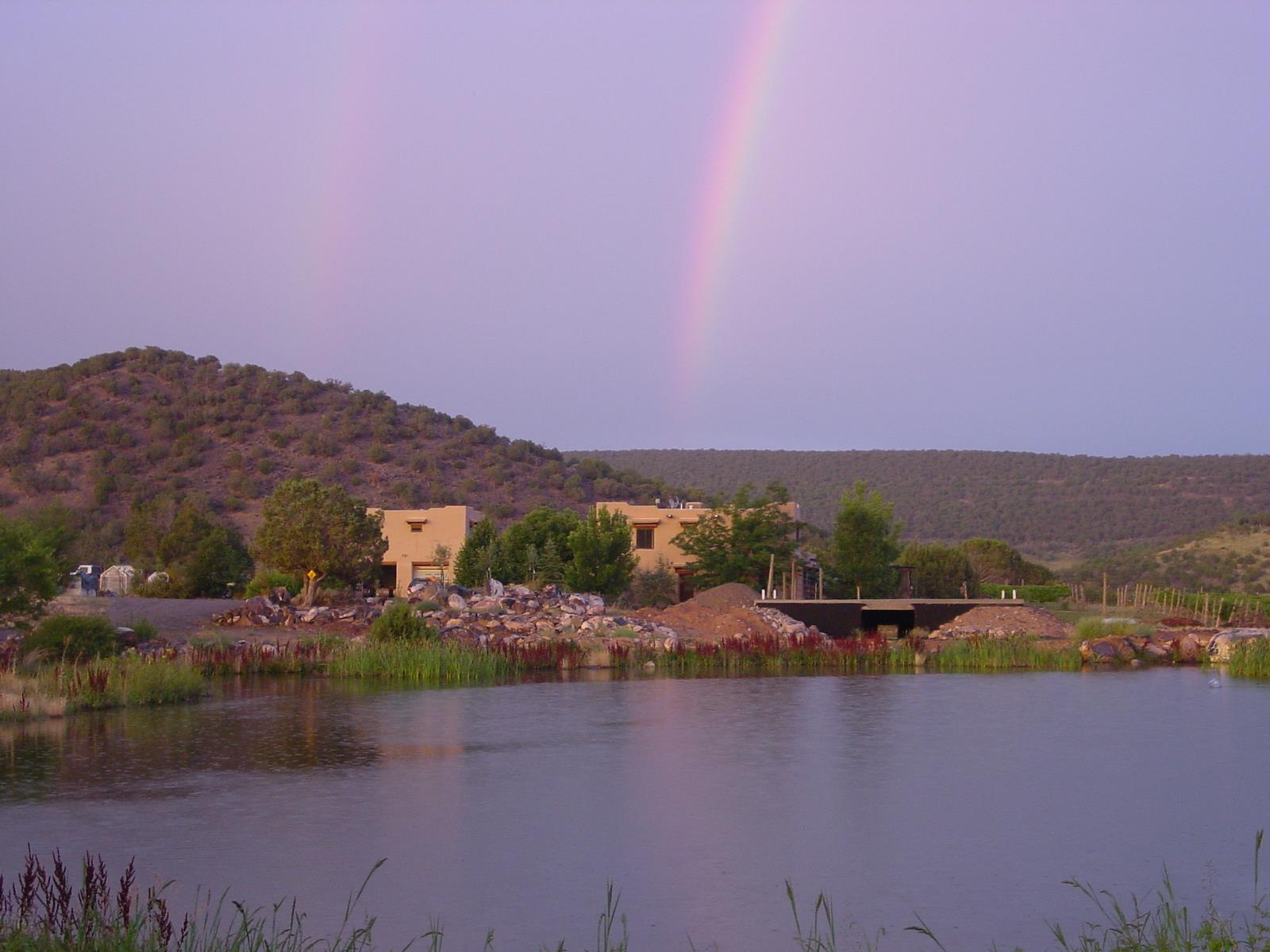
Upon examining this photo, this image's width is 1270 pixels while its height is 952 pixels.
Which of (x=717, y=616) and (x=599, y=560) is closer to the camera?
(x=717, y=616)

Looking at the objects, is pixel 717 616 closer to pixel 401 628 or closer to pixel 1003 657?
pixel 1003 657

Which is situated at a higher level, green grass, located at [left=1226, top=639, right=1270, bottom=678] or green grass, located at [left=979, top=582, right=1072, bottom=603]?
green grass, located at [left=979, top=582, right=1072, bottom=603]

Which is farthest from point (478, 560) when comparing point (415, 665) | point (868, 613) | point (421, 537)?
point (415, 665)

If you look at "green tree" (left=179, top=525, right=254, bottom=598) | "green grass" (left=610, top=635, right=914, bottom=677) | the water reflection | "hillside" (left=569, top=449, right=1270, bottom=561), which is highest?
"hillside" (left=569, top=449, right=1270, bottom=561)

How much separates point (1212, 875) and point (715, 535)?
3349cm

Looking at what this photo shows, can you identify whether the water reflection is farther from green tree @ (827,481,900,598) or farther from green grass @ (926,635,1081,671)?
green tree @ (827,481,900,598)

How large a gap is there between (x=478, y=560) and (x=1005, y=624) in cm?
1688

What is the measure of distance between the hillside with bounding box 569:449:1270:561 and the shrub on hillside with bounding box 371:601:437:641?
51.1 metres

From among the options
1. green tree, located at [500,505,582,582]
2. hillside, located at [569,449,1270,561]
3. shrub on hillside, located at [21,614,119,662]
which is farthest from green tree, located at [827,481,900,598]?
hillside, located at [569,449,1270,561]

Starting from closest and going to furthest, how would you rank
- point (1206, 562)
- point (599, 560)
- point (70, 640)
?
point (70, 640) < point (599, 560) < point (1206, 562)

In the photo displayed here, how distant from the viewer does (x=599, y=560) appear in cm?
3962

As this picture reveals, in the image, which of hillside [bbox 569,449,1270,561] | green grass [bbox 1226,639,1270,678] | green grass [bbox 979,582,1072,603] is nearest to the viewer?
green grass [bbox 1226,639,1270,678]

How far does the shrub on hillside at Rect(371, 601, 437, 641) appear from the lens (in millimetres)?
25422

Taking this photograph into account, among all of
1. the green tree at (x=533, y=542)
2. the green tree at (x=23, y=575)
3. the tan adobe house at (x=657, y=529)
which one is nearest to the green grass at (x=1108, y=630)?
Answer: the tan adobe house at (x=657, y=529)
